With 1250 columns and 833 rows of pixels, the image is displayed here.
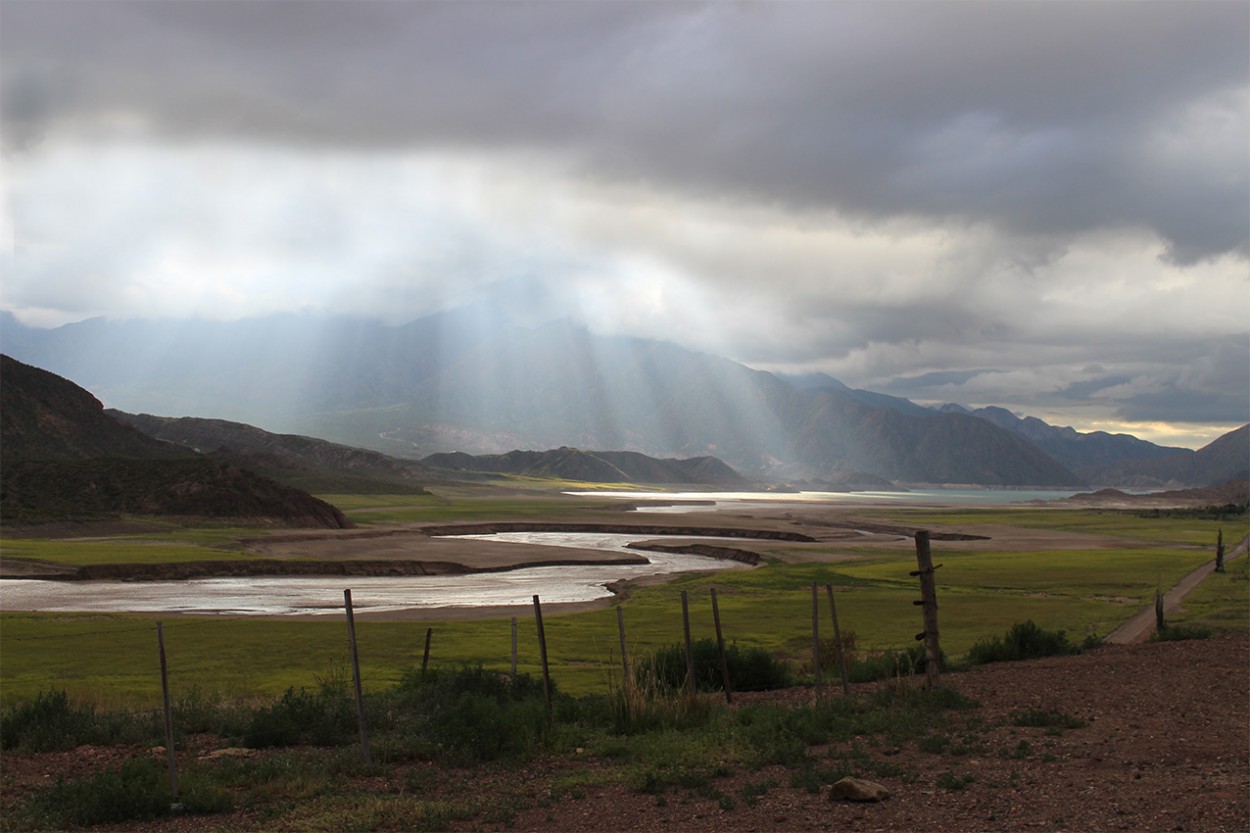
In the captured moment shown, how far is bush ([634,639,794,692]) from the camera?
19406 millimetres

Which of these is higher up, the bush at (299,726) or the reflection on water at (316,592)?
the bush at (299,726)

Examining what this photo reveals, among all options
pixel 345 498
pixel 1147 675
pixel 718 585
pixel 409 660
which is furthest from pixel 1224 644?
pixel 345 498

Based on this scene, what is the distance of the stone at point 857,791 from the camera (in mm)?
10898

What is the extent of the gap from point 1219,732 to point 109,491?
314 feet

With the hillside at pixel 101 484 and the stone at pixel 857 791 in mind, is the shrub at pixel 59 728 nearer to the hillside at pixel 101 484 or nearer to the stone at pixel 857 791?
the stone at pixel 857 791

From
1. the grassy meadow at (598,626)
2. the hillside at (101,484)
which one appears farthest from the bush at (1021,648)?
the hillside at (101,484)

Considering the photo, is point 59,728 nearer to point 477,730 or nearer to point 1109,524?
point 477,730

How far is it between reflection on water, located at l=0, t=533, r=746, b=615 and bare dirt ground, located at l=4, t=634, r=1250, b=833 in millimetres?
28854

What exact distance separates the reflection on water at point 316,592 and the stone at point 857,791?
32.5 meters

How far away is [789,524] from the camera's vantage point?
10612 cm

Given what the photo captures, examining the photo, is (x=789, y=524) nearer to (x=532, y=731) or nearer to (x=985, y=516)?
(x=985, y=516)

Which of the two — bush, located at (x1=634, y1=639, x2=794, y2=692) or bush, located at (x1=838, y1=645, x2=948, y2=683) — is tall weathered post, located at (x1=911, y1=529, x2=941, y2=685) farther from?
bush, located at (x1=634, y1=639, x2=794, y2=692)

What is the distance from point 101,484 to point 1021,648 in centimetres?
9002

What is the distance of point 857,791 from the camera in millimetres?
10898
